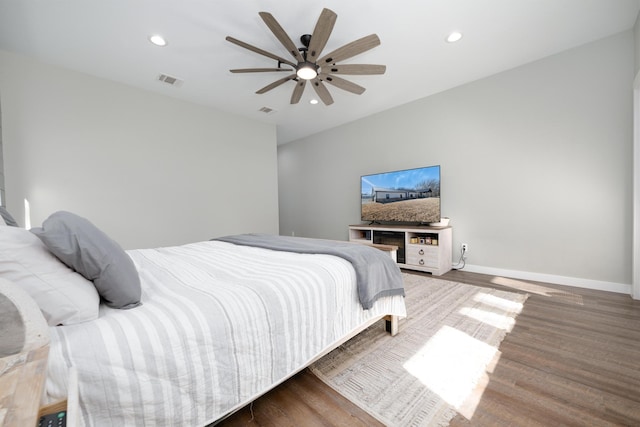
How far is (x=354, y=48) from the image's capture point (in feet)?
7.15

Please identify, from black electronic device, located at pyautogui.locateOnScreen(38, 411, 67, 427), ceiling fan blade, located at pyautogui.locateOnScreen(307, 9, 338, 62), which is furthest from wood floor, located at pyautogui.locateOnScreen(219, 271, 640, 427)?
→ ceiling fan blade, located at pyautogui.locateOnScreen(307, 9, 338, 62)

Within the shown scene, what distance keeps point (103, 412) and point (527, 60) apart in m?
4.58

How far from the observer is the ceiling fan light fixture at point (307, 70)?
2387 mm

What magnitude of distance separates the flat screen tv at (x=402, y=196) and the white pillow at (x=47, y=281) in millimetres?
3874

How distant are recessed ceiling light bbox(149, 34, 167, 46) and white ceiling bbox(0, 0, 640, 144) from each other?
5cm

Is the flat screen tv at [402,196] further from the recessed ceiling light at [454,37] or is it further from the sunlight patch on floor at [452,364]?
the sunlight patch on floor at [452,364]

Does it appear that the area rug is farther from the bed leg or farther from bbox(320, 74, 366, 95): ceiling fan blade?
bbox(320, 74, 366, 95): ceiling fan blade

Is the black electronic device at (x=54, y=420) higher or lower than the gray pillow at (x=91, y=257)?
lower

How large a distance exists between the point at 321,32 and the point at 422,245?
9.49ft

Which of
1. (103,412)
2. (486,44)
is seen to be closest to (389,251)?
(103,412)

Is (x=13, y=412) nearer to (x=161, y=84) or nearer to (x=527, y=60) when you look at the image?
(x=161, y=84)

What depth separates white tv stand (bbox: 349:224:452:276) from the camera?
3.54 m

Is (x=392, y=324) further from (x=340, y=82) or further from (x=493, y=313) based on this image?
(x=340, y=82)

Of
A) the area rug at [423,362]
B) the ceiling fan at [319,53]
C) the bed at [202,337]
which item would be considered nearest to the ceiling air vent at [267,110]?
the ceiling fan at [319,53]
